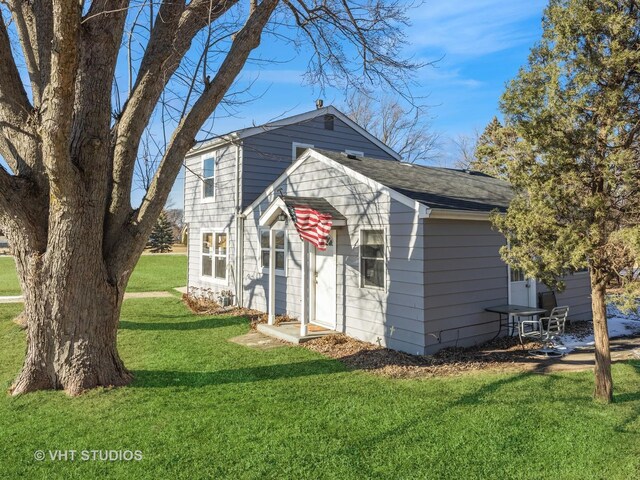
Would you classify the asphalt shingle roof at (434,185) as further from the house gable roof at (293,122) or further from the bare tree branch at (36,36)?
the bare tree branch at (36,36)

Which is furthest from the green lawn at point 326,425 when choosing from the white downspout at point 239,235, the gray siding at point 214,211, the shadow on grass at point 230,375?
the gray siding at point 214,211

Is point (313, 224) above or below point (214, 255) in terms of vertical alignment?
above

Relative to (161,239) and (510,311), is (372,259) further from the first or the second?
(161,239)

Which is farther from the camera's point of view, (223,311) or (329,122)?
(329,122)

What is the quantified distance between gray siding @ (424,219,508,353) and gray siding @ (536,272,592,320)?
2491 millimetres

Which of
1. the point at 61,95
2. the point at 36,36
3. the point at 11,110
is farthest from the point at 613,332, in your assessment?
the point at 36,36

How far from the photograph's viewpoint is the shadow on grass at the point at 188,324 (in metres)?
10.5

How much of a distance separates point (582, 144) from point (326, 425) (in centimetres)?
415

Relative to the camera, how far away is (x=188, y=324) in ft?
35.7

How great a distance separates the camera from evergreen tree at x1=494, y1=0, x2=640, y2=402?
15.3 feet

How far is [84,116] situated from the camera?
5.61m

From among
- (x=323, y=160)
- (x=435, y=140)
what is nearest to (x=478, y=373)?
(x=323, y=160)

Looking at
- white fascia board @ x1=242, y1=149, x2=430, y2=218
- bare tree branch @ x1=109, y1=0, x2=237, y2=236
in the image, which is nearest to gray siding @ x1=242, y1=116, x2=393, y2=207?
white fascia board @ x1=242, y1=149, x2=430, y2=218

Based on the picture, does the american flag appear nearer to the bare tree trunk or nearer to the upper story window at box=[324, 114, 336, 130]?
the bare tree trunk
